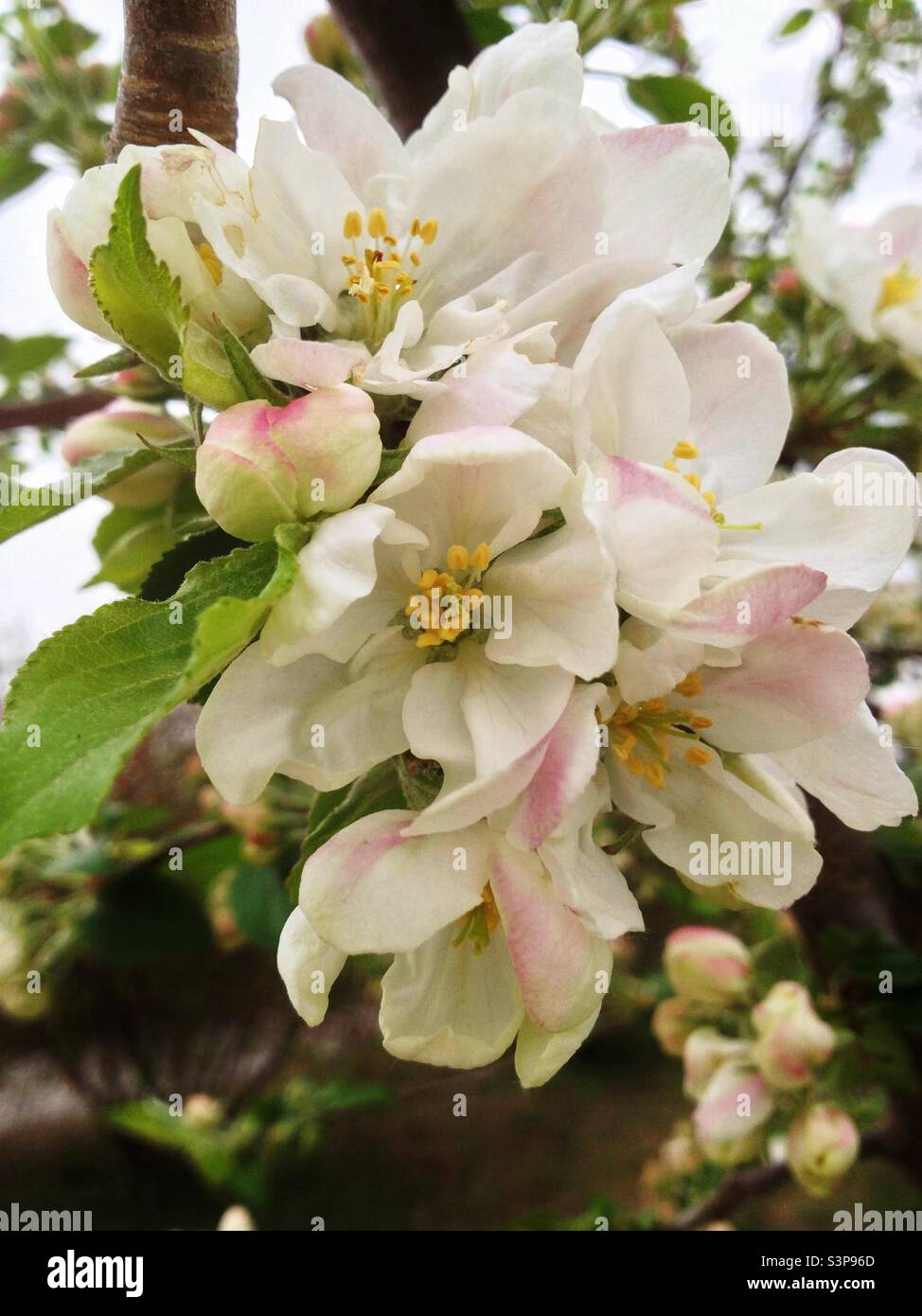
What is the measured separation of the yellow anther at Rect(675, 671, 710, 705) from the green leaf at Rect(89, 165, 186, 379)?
7.5 inches

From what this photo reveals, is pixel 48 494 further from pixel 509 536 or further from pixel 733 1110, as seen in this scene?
pixel 733 1110

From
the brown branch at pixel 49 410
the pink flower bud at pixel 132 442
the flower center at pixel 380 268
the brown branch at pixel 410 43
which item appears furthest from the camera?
the brown branch at pixel 49 410

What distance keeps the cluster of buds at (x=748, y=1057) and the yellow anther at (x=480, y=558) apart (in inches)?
23.8

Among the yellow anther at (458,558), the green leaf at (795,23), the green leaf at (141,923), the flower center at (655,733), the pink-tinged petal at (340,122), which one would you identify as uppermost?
the green leaf at (795,23)

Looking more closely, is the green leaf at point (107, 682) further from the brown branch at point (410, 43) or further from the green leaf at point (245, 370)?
the brown branch at point (410, 43)

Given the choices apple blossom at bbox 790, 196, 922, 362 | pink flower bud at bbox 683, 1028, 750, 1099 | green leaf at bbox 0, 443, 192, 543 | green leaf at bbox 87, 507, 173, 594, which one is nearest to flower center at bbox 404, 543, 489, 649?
green leaf at bbox 0, 443, 192, 543

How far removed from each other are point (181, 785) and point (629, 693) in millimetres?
1208

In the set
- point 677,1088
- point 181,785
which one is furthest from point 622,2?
point 677,1088

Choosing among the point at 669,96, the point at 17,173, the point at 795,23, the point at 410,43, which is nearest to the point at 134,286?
the point at 410,43

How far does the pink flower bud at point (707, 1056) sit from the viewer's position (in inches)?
34.4

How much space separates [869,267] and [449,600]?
0.59 m

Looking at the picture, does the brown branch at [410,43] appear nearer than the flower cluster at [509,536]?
No

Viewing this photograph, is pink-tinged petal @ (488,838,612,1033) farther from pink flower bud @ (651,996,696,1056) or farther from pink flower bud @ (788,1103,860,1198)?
pink flower bud @ (651,996,696,1056)

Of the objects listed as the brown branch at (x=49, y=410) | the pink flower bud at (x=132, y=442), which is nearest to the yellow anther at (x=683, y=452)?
the pink flower bud at (x=132, y=442)
